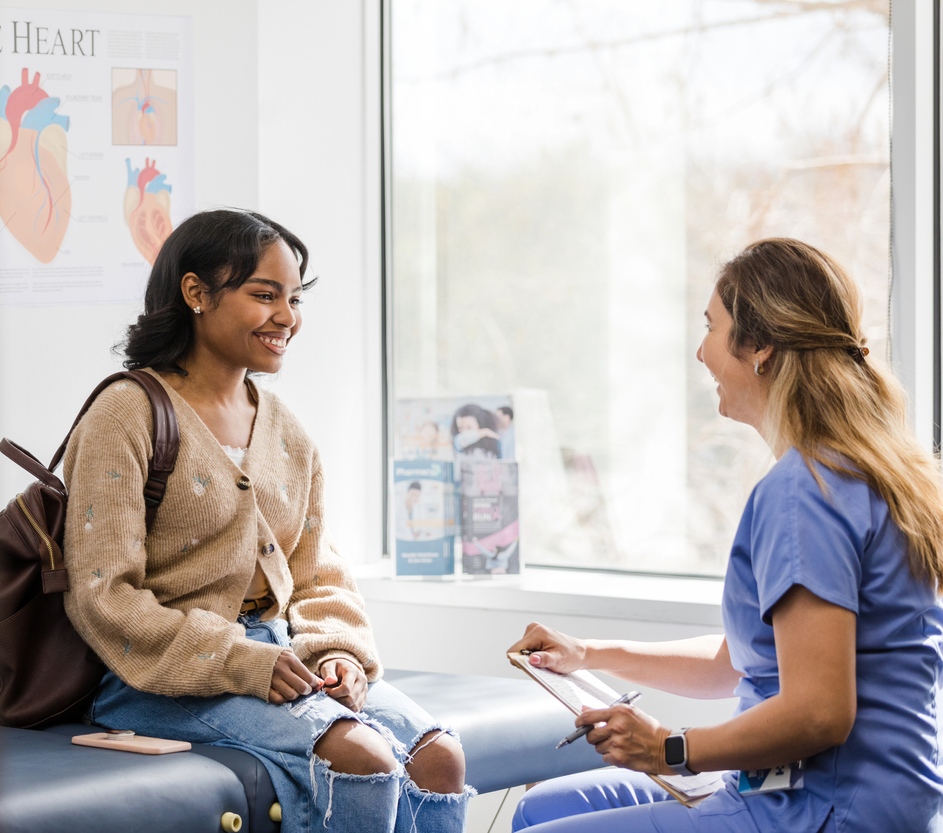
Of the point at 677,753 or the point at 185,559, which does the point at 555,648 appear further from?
the point at 185,559

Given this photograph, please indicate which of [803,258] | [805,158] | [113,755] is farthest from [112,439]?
[805,158]

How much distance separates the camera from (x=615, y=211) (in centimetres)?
328

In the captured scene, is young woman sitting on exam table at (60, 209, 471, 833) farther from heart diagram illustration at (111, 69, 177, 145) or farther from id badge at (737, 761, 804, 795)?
heart diagram illustration at (111, 69, 177, 145)

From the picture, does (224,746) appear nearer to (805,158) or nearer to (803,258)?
(803,258)

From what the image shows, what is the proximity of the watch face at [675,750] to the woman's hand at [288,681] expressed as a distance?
736 mm

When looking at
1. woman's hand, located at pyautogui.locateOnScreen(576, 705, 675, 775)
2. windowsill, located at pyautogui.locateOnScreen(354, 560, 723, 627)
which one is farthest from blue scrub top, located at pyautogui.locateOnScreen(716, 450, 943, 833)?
windowsill, located at pyautogui.locateOnScreen(354, 560, 723, 627)

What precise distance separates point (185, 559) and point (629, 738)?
3.01ft

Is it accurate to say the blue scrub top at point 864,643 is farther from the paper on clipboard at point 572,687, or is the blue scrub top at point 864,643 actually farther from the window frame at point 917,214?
the window frame at point 917,214

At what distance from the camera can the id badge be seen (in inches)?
57.0

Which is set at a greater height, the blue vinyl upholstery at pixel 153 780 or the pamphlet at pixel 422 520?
the pamphlet at pixel 422 520

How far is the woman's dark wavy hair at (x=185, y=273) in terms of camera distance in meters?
2.21

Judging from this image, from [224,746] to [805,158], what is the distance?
2.02 m

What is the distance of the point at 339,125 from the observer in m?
3.37

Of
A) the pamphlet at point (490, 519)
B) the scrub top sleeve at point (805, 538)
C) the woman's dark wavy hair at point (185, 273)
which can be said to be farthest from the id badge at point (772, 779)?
the pamphlet at point (490, 519)
